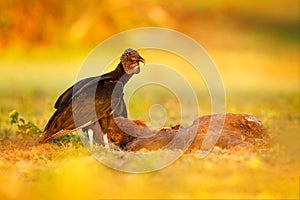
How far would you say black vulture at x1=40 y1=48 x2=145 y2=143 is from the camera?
822cm

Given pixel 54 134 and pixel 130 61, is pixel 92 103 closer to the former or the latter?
pixel 54 134

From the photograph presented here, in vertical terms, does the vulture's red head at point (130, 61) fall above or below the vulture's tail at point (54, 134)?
above

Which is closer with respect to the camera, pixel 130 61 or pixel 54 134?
pixel 54 134

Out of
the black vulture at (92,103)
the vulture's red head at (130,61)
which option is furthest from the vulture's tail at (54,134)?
the vulture's red head at (130,61)

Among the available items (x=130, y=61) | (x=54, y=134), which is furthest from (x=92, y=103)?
(x=130, y=61)

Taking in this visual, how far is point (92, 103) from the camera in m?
8.26

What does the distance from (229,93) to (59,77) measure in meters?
4.02

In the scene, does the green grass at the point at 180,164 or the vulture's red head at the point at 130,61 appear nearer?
the green grass at the point at 180,164

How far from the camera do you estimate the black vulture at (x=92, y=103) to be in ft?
27.0

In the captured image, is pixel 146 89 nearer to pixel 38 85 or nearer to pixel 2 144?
pixel 38 85

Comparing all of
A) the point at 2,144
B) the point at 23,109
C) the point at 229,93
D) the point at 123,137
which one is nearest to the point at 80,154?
the point at 123,137

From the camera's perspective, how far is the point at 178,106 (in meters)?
12.9

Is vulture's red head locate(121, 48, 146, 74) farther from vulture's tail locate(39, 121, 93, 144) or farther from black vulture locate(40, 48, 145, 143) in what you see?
vulture's tail locate(39, 121, 93, 144)

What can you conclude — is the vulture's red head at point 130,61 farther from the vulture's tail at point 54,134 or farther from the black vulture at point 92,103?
the vulture's tail at point 54,134
